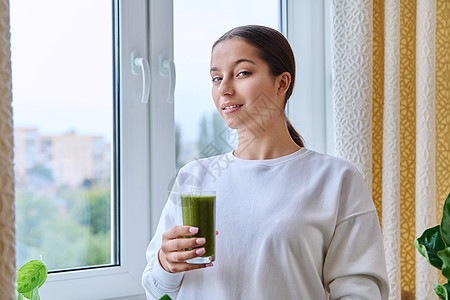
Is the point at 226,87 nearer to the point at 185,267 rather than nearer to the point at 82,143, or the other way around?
the point at 185,267

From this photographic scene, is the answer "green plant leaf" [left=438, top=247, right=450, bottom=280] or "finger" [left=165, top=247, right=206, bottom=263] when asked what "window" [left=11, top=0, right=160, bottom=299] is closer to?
"finger" [left=165, top=247, right=206, bottom=263]

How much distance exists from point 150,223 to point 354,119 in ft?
2.25

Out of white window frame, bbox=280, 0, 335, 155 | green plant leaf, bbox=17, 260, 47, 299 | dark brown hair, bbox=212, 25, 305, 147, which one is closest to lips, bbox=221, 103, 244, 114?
dark brown hair, bbox=212, 25, 305, 147

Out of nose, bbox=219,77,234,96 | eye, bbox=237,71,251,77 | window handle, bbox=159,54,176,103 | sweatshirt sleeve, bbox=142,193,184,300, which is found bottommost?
sweatshirt sleeve, bbox=142,193,184,300

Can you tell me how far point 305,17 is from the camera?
178cm

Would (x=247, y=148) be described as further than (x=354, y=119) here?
No

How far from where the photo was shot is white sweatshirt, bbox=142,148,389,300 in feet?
3.49

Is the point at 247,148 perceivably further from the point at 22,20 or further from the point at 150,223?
the point at 22,20

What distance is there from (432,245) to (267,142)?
42 centimetres

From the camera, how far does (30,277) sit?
1061 mm

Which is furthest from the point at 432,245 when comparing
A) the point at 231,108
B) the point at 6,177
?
the point at 6,177

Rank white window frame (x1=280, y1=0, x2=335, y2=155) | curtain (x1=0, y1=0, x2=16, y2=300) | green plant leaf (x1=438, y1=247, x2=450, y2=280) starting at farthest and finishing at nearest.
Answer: white window frame (x1=280, y1=0, x2=335, y2=155) → green plant leaf (x1=438, y1=247, x2=450, y2=280) → curtain (x1=0, y1=0, x2=16, y2=300)

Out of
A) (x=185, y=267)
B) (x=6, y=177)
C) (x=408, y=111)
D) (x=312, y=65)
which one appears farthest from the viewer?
(x=312, y=65)

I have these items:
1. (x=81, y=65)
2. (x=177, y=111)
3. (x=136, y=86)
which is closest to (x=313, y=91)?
(x=177, y=111)
